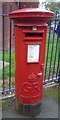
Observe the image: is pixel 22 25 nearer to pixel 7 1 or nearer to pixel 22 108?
pixel 22 108

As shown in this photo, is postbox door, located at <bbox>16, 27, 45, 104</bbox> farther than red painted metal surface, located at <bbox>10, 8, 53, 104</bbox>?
Yes

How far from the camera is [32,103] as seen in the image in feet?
7.65

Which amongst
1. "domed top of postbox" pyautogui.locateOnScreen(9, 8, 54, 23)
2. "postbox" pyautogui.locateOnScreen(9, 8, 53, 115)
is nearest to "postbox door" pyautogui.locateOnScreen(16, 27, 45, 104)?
"postbox" pyautogui.locateOnScreen(9, 8, 53, 115)

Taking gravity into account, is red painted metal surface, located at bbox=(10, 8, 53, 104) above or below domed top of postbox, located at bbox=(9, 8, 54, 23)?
below

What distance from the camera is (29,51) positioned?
6.78ft

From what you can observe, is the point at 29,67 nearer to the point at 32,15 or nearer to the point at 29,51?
the point at 29,51

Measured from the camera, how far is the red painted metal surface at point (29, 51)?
1913 millimetres

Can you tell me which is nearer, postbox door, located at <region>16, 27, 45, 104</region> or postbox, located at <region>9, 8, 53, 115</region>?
postbox, located at <region>9, 8, 53, 115</region>

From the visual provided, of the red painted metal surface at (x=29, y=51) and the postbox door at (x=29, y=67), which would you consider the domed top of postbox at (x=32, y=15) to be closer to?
the red painted metal surface at (x=29, y=51)

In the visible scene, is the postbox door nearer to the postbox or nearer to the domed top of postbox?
the postbox

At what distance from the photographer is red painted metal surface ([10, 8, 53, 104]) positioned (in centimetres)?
191

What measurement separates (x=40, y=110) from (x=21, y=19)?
4.89 ft

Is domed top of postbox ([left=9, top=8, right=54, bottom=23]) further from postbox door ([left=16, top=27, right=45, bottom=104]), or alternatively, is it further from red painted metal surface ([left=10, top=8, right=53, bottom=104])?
postbox door ([left=16, top=27, right=45, bottom=104])

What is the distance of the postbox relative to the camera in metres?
1.92
